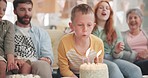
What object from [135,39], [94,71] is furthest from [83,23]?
[135,39]

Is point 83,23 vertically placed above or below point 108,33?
above

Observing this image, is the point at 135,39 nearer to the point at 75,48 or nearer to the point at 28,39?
the point at 75,48

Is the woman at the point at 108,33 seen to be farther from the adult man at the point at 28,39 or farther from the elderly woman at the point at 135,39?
the adult man at the point at 28,39

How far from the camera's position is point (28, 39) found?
1.86 metres

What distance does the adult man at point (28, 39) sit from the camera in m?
1.81

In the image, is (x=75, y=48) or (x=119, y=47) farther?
(x=119, y=47)

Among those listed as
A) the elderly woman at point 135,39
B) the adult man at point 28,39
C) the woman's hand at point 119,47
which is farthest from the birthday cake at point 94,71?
the elderly woman at point 135,39

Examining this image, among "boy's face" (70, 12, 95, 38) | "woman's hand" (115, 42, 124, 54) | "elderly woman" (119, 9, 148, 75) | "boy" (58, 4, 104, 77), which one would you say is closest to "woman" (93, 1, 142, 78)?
"woman's hand" (115, 42, 124, 54)

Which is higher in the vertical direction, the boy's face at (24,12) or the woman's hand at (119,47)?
the boy's face at (24,12)

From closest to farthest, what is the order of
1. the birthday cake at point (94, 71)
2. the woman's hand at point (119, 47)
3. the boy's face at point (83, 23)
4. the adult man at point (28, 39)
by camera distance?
the birthday cake at point (94, 71)
the boy's face at point (83, 23)
the adult man at point (28, 39)
the woman's hand at point (119, 47)

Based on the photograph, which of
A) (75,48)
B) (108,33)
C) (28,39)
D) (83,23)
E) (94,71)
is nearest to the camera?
(94,71)

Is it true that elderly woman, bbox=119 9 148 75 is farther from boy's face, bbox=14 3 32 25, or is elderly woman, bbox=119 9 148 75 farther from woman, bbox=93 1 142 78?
boy's face, bbox=14 3 32 25

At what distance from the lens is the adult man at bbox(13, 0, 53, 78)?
71.2 inches

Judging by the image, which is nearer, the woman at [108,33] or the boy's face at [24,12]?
the boy's face at [24,12]
